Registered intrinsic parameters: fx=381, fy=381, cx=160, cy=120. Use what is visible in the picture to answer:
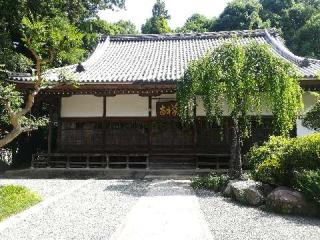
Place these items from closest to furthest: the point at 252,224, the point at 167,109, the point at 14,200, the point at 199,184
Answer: the point at 252,224 → the point at 14,200 → the point at 199,184 → the point at 167,109

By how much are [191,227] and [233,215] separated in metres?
1.43

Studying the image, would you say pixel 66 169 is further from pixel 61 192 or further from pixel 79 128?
pixel 61 192

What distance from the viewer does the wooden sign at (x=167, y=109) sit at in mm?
15664

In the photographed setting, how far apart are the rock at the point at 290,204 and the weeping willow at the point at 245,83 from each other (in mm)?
3160

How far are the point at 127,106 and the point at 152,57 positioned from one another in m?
4.48

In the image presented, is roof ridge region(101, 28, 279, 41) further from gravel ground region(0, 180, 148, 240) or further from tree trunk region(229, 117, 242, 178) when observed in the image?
gravel ground region(0, 180, 148, 240)

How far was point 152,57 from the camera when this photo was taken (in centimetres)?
1961

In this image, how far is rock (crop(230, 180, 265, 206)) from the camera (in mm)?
8953

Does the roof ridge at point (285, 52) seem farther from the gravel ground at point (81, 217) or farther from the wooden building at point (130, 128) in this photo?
the gravel ground at point (81, 217)

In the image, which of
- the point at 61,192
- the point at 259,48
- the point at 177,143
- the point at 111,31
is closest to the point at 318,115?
the point at 259,48

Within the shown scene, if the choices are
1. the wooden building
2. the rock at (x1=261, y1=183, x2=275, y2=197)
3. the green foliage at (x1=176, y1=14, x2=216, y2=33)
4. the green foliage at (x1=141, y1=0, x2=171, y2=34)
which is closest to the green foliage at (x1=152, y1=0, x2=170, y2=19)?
the green foliage at (x1=141, y1=0, x2=171, y2=34)

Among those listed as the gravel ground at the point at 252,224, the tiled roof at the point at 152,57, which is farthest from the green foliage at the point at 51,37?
the gravel ground at the point at 252,224

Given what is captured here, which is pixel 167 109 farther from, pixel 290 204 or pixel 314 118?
pixel 290 204

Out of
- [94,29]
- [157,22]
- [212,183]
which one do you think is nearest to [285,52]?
[212,183]
